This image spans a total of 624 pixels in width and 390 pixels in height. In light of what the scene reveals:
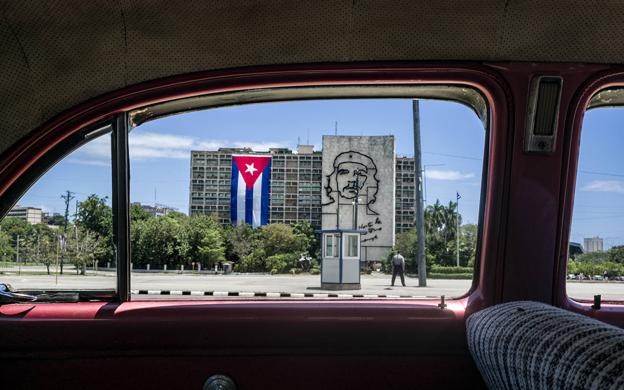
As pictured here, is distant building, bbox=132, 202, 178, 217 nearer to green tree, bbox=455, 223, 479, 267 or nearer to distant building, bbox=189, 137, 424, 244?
distant building, bbox=189, 137, 424, 244

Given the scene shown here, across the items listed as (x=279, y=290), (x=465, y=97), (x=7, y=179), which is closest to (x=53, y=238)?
(x=7, y=179)

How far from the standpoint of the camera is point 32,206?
217 cm

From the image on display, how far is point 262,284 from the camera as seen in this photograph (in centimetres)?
229

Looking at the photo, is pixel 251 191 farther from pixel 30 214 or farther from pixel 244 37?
pixel 30 214

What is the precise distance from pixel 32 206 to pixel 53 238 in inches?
5.9

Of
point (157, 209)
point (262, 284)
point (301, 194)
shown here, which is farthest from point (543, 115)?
point (157, 209)

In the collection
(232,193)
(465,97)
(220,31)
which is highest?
(220,31)

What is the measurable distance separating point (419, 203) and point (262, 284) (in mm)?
678

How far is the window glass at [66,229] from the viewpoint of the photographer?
2.16 meters

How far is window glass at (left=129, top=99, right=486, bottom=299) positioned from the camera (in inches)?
89.5

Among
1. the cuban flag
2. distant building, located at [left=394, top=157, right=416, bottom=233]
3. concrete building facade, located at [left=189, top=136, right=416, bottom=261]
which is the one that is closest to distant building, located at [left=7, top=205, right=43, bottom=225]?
concrete building facade, located at [left=189, top=136, right=416, bottom=261]

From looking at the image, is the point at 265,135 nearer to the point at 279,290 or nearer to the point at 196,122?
the point at 196,122

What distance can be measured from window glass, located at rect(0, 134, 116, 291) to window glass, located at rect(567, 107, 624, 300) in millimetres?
1725

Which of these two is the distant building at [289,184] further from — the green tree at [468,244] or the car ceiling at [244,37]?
the car ceiling at [244,37]
